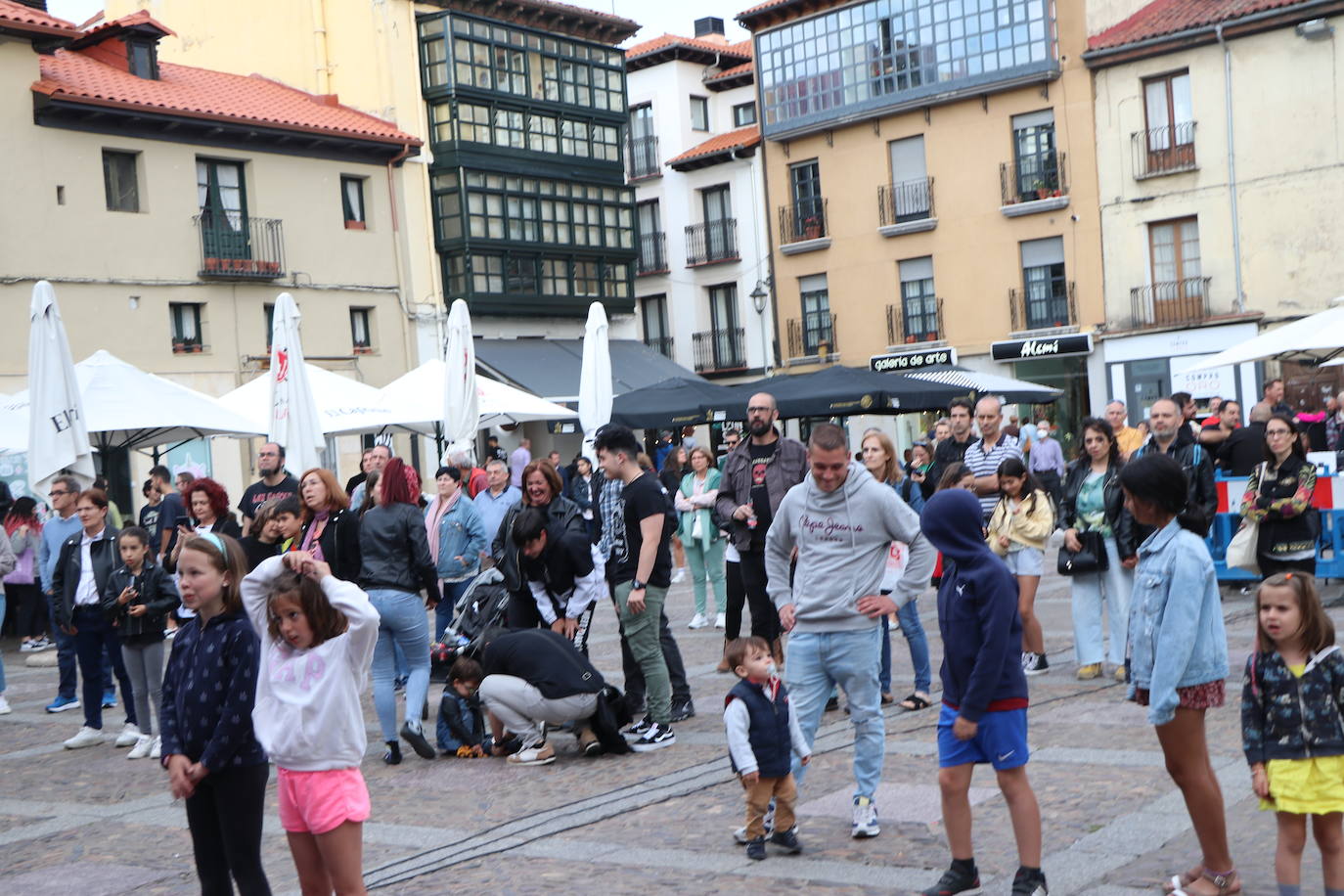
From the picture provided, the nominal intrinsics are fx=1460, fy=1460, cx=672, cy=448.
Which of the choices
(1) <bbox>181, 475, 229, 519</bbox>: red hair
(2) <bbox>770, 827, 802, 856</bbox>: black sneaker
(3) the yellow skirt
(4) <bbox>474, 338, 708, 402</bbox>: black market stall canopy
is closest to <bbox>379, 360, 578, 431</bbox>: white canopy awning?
(1) <bbox>181, 475, 229, 519</bbox>: red hair

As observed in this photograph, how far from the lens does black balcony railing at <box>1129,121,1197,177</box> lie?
31.6 meters

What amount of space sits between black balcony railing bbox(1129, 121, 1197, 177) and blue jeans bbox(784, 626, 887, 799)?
2816 centimetres

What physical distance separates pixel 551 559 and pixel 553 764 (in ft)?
3.98

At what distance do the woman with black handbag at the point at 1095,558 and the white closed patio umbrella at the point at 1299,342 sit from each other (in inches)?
234

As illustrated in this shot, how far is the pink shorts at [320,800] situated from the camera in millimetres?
4566

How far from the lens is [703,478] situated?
14523 millimetres

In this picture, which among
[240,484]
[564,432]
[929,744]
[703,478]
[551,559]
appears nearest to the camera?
[929,744]

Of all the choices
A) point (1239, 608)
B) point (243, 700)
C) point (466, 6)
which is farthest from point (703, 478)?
point (466, 6)

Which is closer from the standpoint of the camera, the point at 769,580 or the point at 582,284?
the point at 769,580

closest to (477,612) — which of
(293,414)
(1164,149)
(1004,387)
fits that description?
(293,414)

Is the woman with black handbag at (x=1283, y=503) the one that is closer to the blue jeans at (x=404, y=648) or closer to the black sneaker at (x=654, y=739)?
the black sneaker at (x=654, y=739)

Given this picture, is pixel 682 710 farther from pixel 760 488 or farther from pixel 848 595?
pixel 848 595

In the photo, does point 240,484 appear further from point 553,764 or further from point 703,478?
point 553,764

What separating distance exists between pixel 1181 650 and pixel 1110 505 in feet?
15.3
